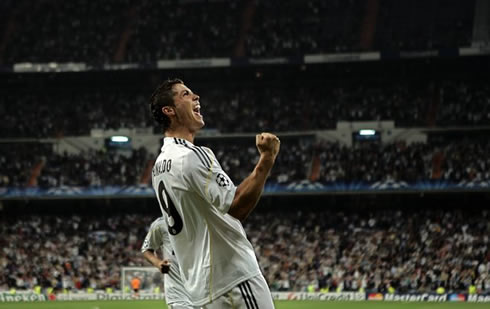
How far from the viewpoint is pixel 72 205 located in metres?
47.1

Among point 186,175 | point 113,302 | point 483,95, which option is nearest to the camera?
point 186,175

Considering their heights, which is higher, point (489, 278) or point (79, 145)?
point (79, 145)

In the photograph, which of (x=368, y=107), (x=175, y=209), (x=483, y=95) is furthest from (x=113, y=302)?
(x=175, y=209)

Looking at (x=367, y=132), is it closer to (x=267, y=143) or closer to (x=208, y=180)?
(x=208, y=180)

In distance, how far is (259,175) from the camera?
18.2ft

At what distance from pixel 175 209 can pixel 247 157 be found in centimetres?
3892

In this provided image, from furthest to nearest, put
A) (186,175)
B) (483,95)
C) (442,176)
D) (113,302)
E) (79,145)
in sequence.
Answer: (79,145) < (483,95) < (442,176) < (113,302) < (186,175)

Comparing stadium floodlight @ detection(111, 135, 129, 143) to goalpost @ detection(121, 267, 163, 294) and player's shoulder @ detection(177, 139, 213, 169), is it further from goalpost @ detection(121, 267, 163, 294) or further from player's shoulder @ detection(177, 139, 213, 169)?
player's shoulder @ detection(177, 139, 213, 169)

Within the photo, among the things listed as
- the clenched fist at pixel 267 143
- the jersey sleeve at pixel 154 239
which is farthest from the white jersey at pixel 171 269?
the clenched fist at pixel 267 143

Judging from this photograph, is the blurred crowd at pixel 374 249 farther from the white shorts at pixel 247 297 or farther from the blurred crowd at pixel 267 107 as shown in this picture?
the white shorts at pixel 247 297

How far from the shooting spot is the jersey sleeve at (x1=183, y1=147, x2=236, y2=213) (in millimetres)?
5668

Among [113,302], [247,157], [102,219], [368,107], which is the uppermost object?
[368,107]

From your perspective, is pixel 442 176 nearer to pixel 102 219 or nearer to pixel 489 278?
pixel 489 278

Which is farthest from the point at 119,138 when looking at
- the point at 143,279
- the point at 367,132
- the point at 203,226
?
the point at 203,226
